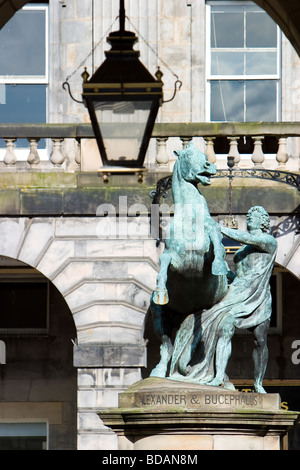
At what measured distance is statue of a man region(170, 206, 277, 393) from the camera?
43.9 feet

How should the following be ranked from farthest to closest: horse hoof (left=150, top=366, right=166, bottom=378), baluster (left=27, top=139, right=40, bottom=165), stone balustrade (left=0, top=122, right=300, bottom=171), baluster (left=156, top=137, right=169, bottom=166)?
baluster (left=27, top=139, right=40, bottom=165)
baluster (left=156, top=137, right=169, bottom=166)
stone balustrade (left=0, top=122, right=300, bottom=171)
horse hoof (left=150, top=366, right=166, bottom=378)

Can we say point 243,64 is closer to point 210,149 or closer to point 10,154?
point 210,149

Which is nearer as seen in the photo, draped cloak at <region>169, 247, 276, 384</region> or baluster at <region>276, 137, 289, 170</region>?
draped cloak at <region>169, 247, 276, 384</region>

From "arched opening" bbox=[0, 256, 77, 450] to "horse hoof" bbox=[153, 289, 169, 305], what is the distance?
1165 cm

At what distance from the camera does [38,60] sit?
76.9 feet

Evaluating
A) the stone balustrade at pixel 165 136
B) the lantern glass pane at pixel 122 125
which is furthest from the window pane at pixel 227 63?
the lantern glass pane at pixel 122 125

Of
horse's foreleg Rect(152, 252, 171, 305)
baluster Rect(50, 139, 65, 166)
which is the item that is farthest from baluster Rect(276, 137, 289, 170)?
horse's foreleg Rect(152, 252, 171, 305)

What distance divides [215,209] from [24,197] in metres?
2.74

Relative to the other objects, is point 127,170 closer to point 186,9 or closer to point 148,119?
point 148,119

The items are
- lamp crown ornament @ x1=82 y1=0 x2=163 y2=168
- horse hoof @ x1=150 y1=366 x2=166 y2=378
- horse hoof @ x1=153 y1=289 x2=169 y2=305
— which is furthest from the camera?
horse hoof @ x1=150 y1=366 x2=166 y2=378

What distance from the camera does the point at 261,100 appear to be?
920 inches

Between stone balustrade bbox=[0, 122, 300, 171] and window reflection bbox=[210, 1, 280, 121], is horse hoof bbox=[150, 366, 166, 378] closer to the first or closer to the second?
stone balustrade bbox=[0, 122, 300, 171]

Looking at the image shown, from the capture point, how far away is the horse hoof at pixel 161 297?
12781mm

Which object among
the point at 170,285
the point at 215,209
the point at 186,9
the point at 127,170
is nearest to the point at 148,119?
the point at 127,170
